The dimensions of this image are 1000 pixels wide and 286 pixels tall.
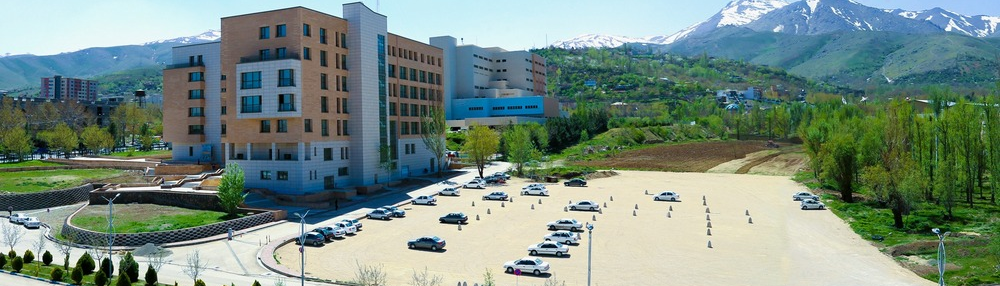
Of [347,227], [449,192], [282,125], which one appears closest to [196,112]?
[282,125]

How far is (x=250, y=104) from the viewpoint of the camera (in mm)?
71312

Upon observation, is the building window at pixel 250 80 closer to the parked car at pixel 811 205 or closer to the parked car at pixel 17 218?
the parked car at pixel 17 218

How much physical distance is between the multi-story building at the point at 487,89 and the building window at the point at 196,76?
239 feet

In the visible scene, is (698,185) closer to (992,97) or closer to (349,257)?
(992,97)

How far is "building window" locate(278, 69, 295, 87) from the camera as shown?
68750 millimetres

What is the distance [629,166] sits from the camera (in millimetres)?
116062

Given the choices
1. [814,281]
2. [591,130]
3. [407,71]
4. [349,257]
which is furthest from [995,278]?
[591,130]

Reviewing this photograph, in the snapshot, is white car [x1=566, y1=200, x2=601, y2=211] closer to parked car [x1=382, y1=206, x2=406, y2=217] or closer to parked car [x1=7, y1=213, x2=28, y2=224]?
parked car [x1=382, y1=206, x2=406, y2=217]

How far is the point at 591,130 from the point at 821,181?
7702cm

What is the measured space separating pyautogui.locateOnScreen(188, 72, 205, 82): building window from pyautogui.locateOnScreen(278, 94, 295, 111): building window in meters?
30.5

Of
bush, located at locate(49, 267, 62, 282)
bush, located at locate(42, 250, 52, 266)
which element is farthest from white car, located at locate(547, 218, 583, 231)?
bush, located at locate(42, 250, 52, 266)

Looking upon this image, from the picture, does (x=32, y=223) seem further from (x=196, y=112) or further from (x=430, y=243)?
(x=430, y=243)

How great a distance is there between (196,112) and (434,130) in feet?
117

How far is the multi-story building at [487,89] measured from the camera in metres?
162
